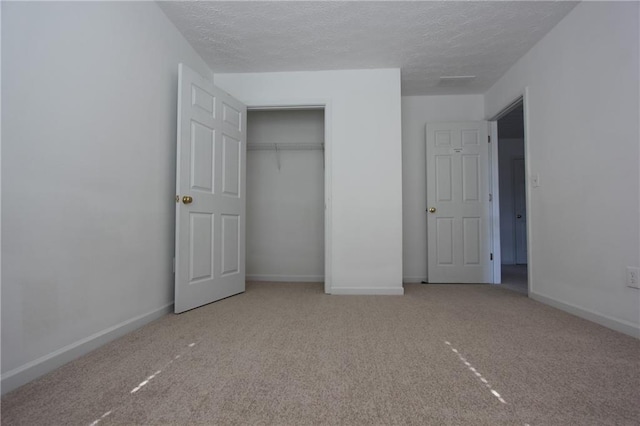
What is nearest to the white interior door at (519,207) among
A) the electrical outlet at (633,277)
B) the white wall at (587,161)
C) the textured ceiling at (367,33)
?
the textured ceiling at (367,33)

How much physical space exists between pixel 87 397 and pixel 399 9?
9.79 ft

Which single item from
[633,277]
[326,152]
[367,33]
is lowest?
[633,277]

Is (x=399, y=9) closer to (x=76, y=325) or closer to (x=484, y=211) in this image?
(x=484, y=211)

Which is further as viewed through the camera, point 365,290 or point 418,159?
point 418,159

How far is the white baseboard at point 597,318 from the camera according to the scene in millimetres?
1852

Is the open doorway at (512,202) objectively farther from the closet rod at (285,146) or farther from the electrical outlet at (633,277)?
the electrical outlet at (633,277)

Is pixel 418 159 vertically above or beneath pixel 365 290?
above

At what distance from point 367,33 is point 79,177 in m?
2.41

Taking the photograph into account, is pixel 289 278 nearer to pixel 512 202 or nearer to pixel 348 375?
pixel 348 375

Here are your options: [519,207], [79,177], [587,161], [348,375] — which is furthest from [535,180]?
[519,207]

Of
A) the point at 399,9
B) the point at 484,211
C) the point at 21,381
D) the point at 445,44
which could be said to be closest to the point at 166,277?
the point at 21,381

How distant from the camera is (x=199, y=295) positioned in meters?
2.55

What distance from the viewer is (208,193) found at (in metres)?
2.67

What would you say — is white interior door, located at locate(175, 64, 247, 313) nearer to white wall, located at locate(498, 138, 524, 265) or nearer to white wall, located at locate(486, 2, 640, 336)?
white wall, located at locate(486, 2, 640, 336)
